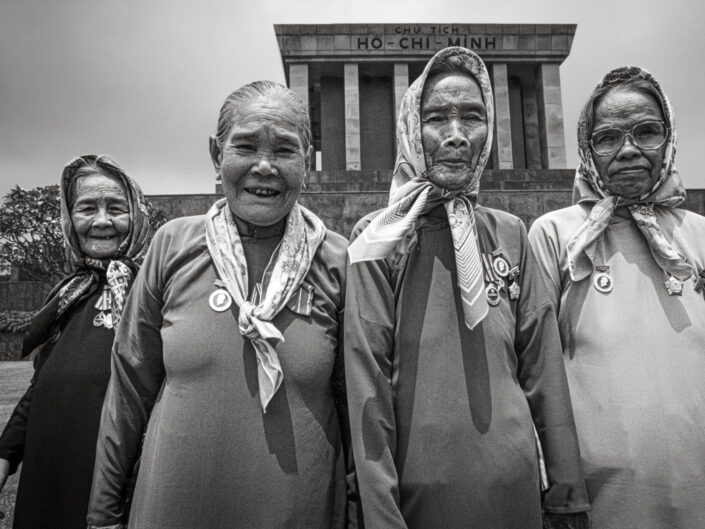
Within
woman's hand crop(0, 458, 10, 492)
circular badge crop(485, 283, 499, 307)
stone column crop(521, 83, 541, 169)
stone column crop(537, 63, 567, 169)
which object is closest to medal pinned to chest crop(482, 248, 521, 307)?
circular badge crop(485, 283, 499, 307)

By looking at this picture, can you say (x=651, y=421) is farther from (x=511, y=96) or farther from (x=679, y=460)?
(x=511, y=96)

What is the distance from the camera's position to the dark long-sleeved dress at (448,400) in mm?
1812

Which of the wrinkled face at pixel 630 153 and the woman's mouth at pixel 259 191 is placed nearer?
the woman's mouth at pixel 259 191

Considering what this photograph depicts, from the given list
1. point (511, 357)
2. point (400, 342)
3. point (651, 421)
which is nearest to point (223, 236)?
point (400, 342)

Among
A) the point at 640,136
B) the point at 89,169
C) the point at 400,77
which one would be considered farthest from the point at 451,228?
the point at 400,77

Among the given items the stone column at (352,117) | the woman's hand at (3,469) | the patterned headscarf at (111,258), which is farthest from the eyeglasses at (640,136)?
the stone column at (352,117)

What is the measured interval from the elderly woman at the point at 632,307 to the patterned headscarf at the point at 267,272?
3.57 ft

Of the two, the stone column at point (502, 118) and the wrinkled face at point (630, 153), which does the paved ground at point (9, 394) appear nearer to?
the wrinkled face at point (630, 153)

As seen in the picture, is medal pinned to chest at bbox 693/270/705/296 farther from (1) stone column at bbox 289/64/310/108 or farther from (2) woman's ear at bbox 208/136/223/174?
(1) stone column at bbox 289/64/310/108

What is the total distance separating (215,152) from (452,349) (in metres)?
1.25

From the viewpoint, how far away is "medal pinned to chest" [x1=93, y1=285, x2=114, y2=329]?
8.70 ft

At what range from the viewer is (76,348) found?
259cm

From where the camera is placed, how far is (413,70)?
20250mm

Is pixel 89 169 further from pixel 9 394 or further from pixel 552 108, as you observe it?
pixel 552 108
